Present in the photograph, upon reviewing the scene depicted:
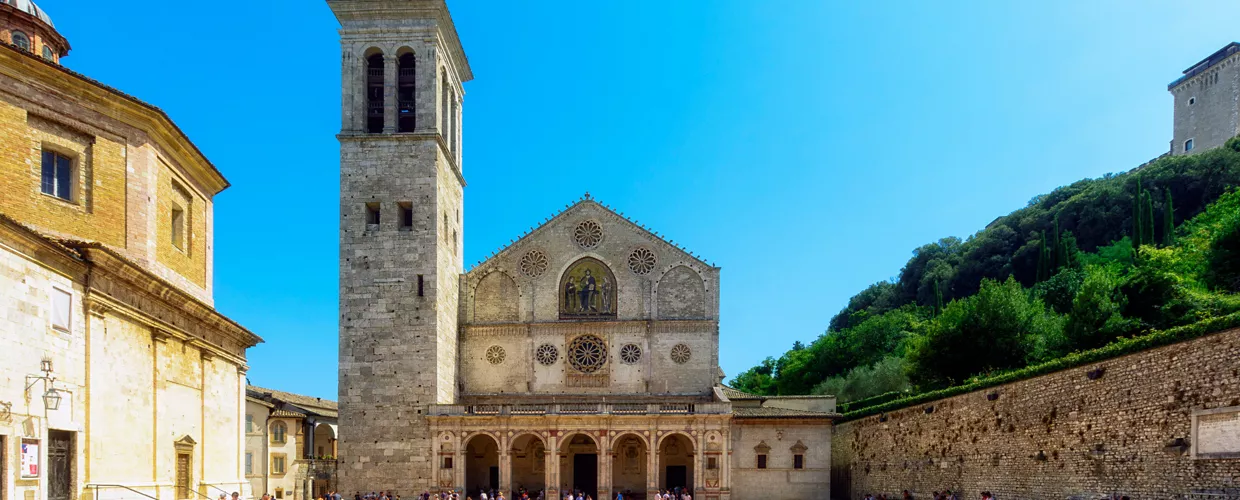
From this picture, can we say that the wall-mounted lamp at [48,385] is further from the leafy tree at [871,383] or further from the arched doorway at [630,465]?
the leafy tree at [871,383]

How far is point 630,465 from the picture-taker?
135ft

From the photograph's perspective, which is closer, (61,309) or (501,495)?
(61,309)

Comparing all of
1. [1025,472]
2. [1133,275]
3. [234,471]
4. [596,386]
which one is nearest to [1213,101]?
[1133,275]

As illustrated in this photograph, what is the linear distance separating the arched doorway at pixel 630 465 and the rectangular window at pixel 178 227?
23907 mm

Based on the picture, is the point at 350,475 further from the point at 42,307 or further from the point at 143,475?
the point at 42,307

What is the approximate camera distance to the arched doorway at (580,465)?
134ft

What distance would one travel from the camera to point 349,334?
38.5 meters

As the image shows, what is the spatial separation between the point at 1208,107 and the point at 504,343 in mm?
70823

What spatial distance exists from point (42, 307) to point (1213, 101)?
9063 centimetres

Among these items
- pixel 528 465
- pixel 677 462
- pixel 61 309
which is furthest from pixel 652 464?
pixel 61 309

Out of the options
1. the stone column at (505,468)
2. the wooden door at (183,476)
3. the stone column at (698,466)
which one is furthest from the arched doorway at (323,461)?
the wooden door at (183,476)

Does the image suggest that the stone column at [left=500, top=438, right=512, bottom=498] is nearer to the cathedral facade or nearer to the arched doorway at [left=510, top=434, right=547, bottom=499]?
the cathedral facade

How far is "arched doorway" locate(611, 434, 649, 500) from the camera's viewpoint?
40656 millimetres

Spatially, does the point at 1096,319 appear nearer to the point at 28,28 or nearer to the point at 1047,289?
the point at 1047,289
